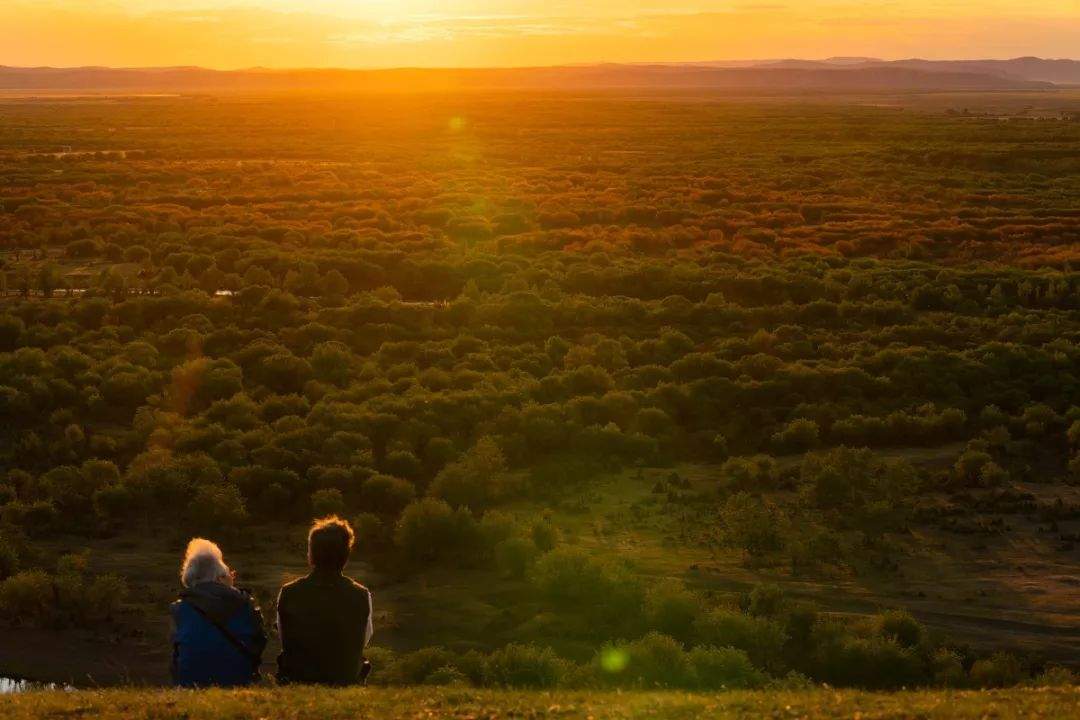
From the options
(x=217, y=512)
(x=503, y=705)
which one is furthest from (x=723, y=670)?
(x=217, y=512)

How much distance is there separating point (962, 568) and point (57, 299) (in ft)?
91.1

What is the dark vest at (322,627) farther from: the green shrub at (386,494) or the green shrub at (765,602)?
the green shrub at (386,494)

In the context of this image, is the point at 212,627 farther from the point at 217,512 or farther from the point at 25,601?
the point at 217,512

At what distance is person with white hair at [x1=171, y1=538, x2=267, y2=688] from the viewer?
24.3 ft

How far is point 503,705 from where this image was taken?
8594 mm

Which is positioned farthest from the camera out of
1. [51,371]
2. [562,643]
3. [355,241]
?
[355,241]

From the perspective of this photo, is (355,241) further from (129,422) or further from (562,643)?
(562,643)

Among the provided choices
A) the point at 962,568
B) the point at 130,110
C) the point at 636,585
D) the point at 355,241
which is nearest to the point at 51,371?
the point at 636,585

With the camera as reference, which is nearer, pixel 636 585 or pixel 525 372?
pixel 636 585

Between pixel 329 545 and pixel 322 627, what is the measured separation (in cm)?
66

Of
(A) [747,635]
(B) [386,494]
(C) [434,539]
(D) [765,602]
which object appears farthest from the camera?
(B) [386,494]

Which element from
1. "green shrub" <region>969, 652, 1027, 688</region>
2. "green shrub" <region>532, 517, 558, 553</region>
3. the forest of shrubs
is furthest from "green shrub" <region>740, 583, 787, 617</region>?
"green shrub" <region>532, 517, 558, 553</region>

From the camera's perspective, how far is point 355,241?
154 feet

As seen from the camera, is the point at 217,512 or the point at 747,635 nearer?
the point at 747,635
